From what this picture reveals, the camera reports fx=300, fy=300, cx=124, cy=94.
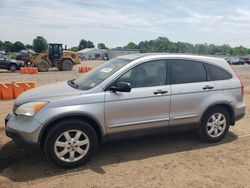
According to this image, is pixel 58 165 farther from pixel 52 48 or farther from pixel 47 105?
pixel 52 48

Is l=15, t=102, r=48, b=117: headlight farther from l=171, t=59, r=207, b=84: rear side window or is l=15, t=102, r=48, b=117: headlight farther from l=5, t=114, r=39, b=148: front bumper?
l=171, t=59, r=207, b=84: rear side window

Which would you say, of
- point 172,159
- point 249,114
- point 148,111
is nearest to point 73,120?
point 148,111

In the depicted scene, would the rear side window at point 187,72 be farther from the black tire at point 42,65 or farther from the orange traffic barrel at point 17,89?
the black tire at point 42,65

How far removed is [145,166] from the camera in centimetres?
457

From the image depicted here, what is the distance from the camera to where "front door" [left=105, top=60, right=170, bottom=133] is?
15.3ft

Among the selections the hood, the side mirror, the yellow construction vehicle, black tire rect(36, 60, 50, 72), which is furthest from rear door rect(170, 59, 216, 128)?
the yellow construction vehicle

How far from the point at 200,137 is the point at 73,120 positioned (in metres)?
2.56

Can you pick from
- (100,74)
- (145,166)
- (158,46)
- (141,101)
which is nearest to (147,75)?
(141,101)

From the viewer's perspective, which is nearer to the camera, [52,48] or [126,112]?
[126,112]

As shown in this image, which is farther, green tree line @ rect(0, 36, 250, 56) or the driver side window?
green tree line @ rect(0, 36, 250, 56)

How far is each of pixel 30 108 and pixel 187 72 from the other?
2774 millimetres

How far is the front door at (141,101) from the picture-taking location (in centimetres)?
465

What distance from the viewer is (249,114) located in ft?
26.5

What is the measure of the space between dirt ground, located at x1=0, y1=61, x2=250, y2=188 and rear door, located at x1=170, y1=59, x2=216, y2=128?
607 millimetres
